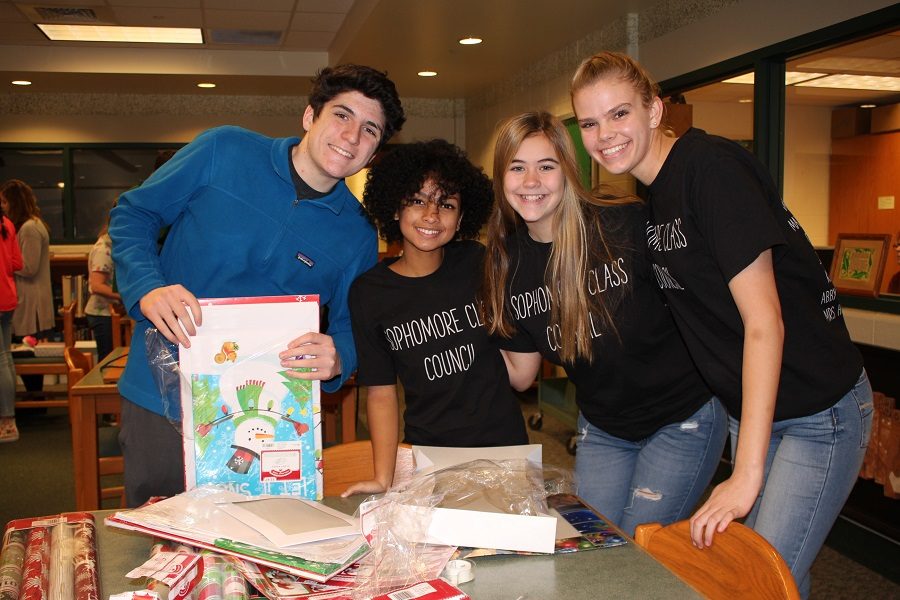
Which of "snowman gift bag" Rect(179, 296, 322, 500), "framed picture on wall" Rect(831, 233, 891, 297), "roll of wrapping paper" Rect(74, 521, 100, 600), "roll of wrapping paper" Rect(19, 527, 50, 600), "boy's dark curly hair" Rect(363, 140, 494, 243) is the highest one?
"boy's dark curly hair" Rect(363, 140, 494, 243)

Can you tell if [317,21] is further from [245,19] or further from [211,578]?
[211,578]

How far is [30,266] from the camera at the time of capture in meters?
6.21

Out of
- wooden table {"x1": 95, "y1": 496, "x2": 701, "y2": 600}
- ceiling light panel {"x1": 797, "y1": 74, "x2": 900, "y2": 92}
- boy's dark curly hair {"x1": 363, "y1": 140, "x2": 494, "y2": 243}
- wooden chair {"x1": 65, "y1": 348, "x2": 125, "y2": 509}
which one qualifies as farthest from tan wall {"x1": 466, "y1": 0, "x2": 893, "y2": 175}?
wooden chair {"x1": 65, "y1": 348, "x2": 125, "y2": 509}

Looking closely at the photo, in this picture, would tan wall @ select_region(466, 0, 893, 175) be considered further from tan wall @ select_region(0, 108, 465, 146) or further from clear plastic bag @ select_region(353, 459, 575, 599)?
tan wall @ select_region(0, 108, 465, 146)

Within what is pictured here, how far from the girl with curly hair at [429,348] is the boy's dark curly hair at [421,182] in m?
0.04

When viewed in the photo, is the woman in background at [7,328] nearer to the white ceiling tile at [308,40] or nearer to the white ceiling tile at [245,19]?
the white ceiling tile at [245,19]

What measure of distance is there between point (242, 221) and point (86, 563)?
0.85m

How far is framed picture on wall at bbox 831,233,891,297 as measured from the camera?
3576mm

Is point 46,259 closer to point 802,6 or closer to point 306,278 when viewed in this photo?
point 306,278

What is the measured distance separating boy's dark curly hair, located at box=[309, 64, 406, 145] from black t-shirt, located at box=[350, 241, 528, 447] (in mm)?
415

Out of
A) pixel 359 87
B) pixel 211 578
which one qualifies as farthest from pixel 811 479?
pixel 359 87

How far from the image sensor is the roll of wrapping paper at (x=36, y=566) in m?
1.16

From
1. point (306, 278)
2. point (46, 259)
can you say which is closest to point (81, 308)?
point (46, 259)

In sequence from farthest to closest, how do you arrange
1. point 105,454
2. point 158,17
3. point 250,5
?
point 158,17 < point 250,5 < point 105,454
